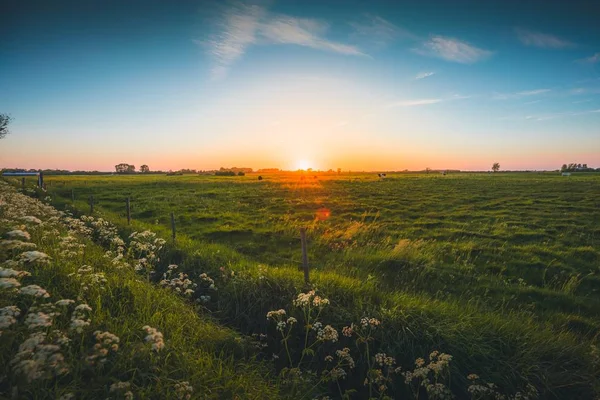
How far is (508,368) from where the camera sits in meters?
5.40

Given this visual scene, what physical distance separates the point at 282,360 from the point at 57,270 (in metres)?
5.00

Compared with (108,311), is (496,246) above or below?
below

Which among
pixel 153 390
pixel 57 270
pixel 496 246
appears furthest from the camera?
pixel 496 246

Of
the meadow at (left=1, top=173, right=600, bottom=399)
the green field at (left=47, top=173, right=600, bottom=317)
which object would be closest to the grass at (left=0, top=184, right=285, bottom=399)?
the meadow at (left=1, top=173, right=600, bottom=399)

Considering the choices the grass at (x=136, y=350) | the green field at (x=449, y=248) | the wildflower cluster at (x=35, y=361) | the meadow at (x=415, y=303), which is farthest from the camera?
the green field at (x=449, y=248)

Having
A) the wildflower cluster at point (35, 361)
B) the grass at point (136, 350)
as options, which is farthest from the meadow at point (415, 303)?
the wildflower cluster at point (35, 361)

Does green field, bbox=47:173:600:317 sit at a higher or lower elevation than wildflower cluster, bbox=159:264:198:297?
lower

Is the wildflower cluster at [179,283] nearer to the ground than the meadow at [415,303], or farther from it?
farther from it

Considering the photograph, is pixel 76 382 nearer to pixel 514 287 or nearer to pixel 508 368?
pixel 508 368

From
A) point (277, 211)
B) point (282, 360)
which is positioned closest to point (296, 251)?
point (282, 360)

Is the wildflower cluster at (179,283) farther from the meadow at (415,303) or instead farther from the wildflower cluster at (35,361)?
the wildflower cluster at (35,361)

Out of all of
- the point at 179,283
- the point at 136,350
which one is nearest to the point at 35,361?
the point at 136,350

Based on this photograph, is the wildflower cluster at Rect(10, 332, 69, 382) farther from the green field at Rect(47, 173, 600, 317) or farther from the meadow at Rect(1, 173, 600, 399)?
the green field at Rect(47, 173, 600, 317)

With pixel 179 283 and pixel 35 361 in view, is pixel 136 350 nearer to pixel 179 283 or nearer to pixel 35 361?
pixel 35 361
